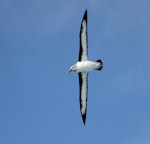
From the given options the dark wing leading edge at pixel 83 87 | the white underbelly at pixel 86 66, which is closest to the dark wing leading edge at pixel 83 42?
the white underbelly at pixel 86 66

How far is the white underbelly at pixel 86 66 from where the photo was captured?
5162 centimetres

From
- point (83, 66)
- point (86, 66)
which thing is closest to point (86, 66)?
point (86, 66)

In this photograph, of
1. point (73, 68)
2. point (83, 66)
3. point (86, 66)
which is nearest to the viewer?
point (86, 66)

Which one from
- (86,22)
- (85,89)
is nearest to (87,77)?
(85,89)

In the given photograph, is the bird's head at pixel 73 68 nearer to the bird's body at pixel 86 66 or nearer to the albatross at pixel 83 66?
the albatross at pixel 83 66

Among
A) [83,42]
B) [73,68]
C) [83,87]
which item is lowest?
[83,87]

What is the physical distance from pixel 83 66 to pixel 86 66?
277 millimetres

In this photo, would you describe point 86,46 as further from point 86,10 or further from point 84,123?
point 84,123

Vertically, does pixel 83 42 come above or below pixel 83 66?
above

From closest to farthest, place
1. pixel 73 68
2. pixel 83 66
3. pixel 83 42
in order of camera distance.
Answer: pixel 83 42, pixel 83 66, pixel 73 68

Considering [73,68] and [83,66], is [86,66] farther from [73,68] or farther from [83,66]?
[73,68]

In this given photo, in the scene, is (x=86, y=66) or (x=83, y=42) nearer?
(x=83, y=42)

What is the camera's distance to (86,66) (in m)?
51.9

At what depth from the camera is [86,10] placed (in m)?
50.8
